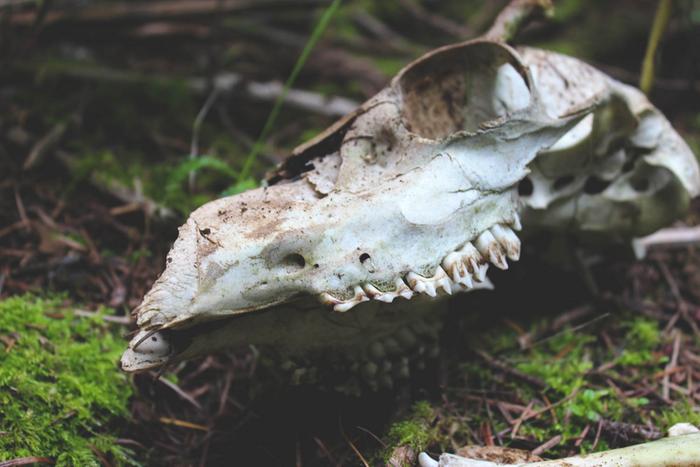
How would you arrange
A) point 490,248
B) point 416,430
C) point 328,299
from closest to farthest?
point 328,299
point 490,248
point 416,430

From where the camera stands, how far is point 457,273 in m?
1.87

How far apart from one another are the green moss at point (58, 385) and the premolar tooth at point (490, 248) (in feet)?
4.18

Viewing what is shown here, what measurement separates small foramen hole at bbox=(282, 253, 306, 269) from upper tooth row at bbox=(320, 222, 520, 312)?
105mm

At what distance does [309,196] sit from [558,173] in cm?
104

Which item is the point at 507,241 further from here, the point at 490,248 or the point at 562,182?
the point at 562,182

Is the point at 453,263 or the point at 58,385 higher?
the point at 453,263

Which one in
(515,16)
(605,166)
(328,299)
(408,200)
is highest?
(515,16)

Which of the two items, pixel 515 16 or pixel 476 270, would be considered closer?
pixel 476 270

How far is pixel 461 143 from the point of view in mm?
2029

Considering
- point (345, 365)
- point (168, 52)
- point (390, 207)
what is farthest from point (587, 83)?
point (168, 52)

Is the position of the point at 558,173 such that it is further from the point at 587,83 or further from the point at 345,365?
the point at 345,365

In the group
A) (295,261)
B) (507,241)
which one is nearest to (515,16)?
(507,241)

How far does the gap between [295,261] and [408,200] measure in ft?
1.22

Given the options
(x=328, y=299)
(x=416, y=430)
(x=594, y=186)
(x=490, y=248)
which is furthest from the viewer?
(x=594, y=186)
